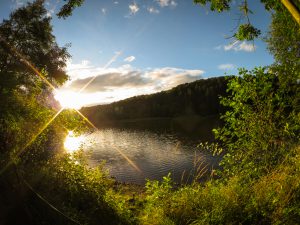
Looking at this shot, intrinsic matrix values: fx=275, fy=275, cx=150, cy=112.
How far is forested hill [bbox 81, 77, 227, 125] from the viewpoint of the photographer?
153500 mm

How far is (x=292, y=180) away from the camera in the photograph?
6023 millimetres

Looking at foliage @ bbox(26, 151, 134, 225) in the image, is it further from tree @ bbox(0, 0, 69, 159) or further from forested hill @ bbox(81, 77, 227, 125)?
forested hill @ bbox(81, 77, 227, 125)

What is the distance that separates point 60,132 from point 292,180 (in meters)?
9.40

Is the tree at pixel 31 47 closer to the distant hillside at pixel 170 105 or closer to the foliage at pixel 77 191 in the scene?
the foliage at pixel 77 191

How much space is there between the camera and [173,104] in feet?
556

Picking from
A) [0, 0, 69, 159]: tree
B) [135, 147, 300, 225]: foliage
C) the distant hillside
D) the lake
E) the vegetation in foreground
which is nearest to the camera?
[135, 147, 300, 225]: foliage

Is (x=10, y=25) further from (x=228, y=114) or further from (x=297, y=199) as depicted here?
(x=297, y=199)

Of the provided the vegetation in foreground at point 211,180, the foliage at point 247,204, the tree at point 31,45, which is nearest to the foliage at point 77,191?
the vegetation in foreground at point 211,180

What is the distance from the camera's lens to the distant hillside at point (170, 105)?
6004 inches

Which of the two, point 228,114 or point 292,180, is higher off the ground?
point 228,114

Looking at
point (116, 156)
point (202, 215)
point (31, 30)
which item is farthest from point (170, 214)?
point (116, 156)

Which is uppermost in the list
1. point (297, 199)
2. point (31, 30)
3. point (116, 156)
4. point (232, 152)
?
point (31, 30)

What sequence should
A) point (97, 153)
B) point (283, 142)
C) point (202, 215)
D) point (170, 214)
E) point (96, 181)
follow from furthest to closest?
point (97, 153) → point (96, 181) → point (283, 142) → point (170, 214) → point (202, 215)

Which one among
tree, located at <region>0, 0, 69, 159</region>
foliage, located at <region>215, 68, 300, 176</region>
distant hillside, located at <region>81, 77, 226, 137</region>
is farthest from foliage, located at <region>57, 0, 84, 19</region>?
distant hillside, located at <region>81, 77, 226, 137</region>
